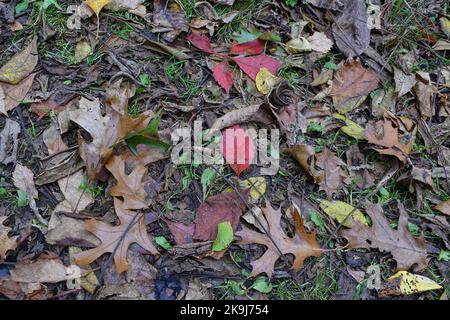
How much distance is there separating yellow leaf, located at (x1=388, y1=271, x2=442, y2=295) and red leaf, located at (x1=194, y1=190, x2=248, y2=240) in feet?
2.44

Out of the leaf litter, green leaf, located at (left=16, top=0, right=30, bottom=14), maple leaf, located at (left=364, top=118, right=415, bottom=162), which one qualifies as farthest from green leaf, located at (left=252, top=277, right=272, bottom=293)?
green leaf, located at (left=16, top=0, right=30, bottom=14)

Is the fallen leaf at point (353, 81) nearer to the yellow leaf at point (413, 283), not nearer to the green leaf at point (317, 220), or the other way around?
the green leaf at point (317, 220)

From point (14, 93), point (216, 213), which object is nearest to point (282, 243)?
point (216, 213)

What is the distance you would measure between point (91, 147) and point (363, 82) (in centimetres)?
146

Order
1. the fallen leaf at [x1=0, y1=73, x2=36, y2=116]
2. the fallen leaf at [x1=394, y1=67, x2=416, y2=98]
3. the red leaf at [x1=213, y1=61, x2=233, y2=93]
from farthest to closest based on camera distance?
the fallen leaf at [x1=394, y1=67, x2=416, y2=98] → the red leaf at [x1=213, y1=61, x2=233, y2=93] → the fallen leaf at [x1=0, y1=73, x2=36, y2=116]

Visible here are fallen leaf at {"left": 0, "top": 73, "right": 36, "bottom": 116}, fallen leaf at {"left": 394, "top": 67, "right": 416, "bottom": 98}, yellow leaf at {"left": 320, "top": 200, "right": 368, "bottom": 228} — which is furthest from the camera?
fallen leaf at {"left": 394, "top": 67, "right": 416, "bottom": 98}

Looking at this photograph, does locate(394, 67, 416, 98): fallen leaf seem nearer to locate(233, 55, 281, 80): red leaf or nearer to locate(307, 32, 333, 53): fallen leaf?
locate(307, 32, 333, 53): fallen leaf

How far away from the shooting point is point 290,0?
105 inches

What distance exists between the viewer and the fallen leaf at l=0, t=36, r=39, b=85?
7.65 feet

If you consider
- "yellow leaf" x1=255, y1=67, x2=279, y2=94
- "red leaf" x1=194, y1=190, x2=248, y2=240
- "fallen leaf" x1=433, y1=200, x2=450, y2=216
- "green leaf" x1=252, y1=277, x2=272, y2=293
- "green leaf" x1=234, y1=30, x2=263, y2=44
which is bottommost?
"fallen leaf" x1=433, y1=200, x2=450, y2=216

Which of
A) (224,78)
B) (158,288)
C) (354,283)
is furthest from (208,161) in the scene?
(354,283)

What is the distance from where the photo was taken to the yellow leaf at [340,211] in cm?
217

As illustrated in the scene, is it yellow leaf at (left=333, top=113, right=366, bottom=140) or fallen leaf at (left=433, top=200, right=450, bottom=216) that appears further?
yellow leaf at (left=333, top=113, right=366, bottom=140)

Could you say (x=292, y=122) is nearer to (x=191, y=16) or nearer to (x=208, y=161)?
(x=208, y=161)
